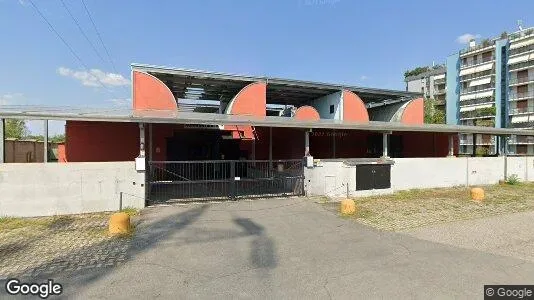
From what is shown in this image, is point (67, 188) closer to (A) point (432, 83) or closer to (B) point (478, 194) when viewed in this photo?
(B) point (478, 194)

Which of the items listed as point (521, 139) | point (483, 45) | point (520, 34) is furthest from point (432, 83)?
point (521, 139)

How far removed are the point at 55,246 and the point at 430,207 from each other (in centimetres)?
1077

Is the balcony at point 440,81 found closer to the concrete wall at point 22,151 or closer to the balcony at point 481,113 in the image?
the balcony at point 481,113

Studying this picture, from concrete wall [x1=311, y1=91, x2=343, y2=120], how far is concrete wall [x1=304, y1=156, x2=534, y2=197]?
25.8 ft

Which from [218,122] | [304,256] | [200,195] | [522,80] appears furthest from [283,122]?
[522,80]

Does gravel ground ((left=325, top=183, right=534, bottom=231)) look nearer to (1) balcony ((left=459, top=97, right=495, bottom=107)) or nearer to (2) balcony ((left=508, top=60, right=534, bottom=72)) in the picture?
(2) balcony ((left=508, top=60, right=534, bottom=72))

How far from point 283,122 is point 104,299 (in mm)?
8330

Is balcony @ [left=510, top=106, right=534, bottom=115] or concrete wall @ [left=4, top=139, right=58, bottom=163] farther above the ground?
balcony @ [left=510, top=106, right=534, bottom=115]

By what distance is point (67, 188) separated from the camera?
9.10m

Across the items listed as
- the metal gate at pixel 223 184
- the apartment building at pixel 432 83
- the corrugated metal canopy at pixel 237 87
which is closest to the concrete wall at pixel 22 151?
the corrugated metal canopy at pixel 237 87

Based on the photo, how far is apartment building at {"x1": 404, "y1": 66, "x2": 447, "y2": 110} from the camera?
66.6m

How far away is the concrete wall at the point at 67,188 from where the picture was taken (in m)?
8.62

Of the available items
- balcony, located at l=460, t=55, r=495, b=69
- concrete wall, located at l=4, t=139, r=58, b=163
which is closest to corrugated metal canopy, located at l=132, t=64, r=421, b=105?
concrete wall, located at l=4, t=139, r=58, b=163

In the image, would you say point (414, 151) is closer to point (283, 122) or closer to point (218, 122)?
point (283, 122)
